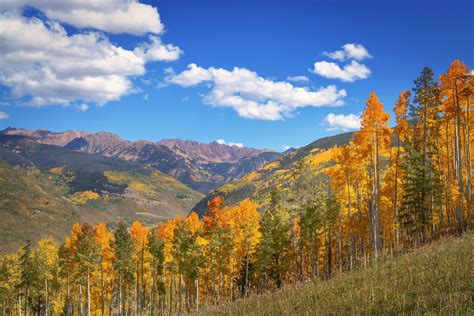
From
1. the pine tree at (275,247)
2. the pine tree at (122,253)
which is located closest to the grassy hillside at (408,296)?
the pine tree at (275,247)

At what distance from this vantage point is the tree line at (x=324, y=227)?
36.5 m

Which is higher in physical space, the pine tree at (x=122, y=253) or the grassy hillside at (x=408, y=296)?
the grassy hillside at (x=408, y=296)

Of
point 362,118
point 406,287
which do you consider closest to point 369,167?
point 362,118

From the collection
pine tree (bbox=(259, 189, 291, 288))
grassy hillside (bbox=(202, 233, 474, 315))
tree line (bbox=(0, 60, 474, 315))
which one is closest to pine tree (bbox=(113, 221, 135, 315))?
tree line (bbox=(0, 60, 474, 315))

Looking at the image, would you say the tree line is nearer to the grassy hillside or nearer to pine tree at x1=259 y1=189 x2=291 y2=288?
pine tree at x1=259 y1=189 x2=291 y2=288

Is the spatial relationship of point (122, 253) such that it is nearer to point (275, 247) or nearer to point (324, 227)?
point (275, 247)

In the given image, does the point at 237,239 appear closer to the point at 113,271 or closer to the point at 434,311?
the point at 113,271

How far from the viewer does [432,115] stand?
3859 centimetres

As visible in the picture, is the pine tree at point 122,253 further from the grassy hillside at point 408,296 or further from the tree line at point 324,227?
the grassy hillside at point 408,296

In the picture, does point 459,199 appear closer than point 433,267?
No

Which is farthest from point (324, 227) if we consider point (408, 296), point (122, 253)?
point (408, 296)

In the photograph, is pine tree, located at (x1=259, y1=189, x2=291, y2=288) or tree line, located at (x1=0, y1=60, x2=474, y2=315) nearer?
tree line, located at (x1=0, y1=60, x2=474, y2=315)

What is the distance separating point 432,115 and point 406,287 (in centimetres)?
3161

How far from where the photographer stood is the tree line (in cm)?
3653
